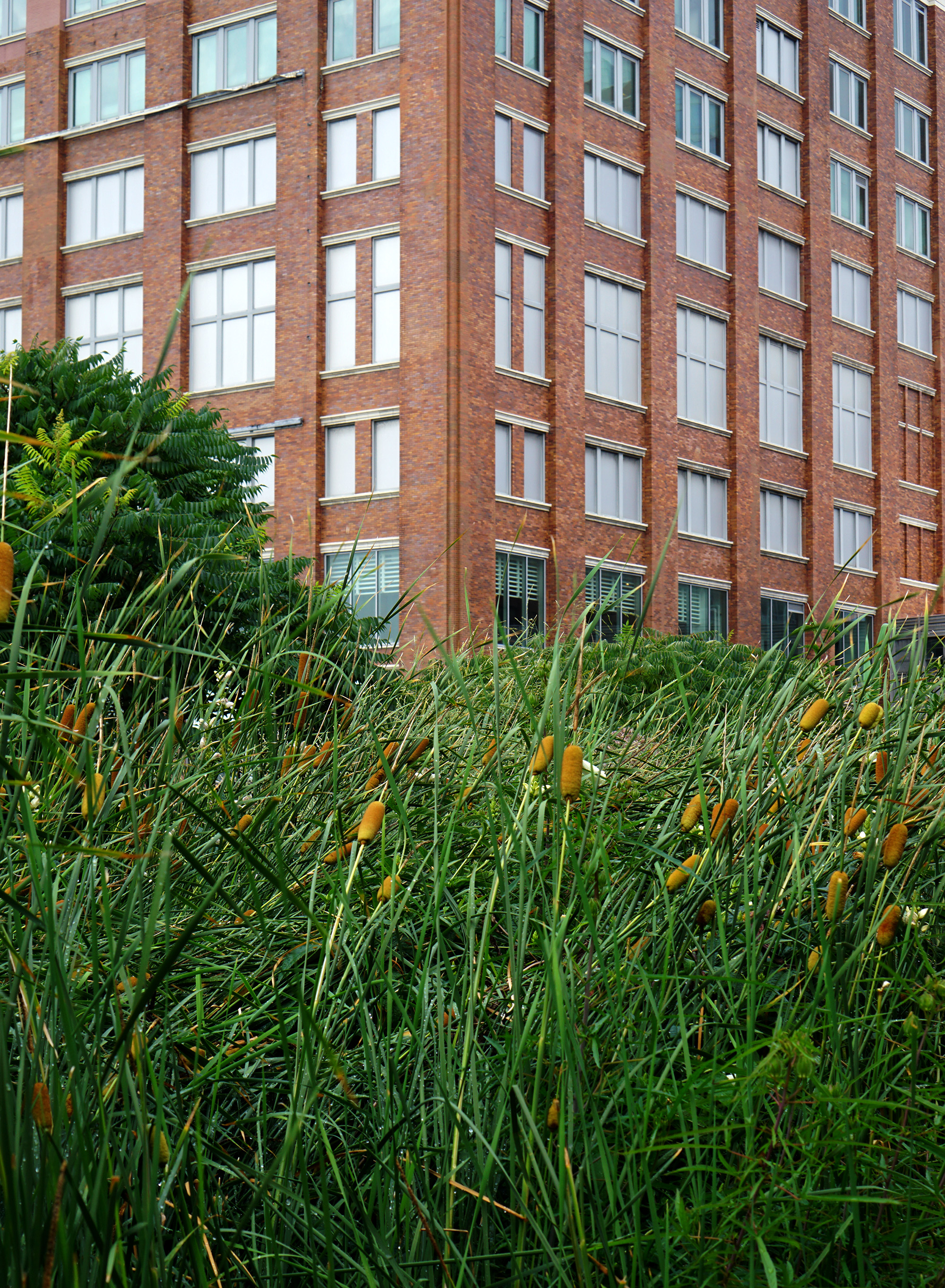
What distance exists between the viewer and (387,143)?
28.1m

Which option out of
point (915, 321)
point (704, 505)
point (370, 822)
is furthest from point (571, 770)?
point (915, 321)

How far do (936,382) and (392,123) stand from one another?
20011mm

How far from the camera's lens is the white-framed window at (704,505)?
3259cm

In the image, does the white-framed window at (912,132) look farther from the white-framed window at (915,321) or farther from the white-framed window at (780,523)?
the white-framed window at (780,523)

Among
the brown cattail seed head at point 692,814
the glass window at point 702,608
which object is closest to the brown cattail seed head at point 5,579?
the brown cattail seed head at point 692,814

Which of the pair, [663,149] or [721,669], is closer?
[721,669]

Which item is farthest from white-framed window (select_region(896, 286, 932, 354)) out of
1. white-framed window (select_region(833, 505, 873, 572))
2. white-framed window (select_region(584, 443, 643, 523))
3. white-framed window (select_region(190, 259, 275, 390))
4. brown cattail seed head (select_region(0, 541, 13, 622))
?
brown cattail seed head (select_region(0, 541, 13, 622))

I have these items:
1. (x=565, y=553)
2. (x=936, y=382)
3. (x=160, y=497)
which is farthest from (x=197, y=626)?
(x=936, y=382)

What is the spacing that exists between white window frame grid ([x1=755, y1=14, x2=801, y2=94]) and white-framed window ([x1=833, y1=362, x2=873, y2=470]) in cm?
723

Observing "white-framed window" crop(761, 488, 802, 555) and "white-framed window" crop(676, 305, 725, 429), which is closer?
"white-framed window" crop(676, 305, 725, 429)

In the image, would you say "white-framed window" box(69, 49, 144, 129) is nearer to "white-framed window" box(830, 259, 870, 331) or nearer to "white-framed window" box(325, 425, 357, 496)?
"white-framed window" box(325, 425, 357, 496)

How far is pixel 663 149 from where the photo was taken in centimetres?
3222

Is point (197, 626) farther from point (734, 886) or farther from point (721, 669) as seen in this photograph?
point (721, 669)

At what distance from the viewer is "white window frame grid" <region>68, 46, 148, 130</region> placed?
3133 cm
